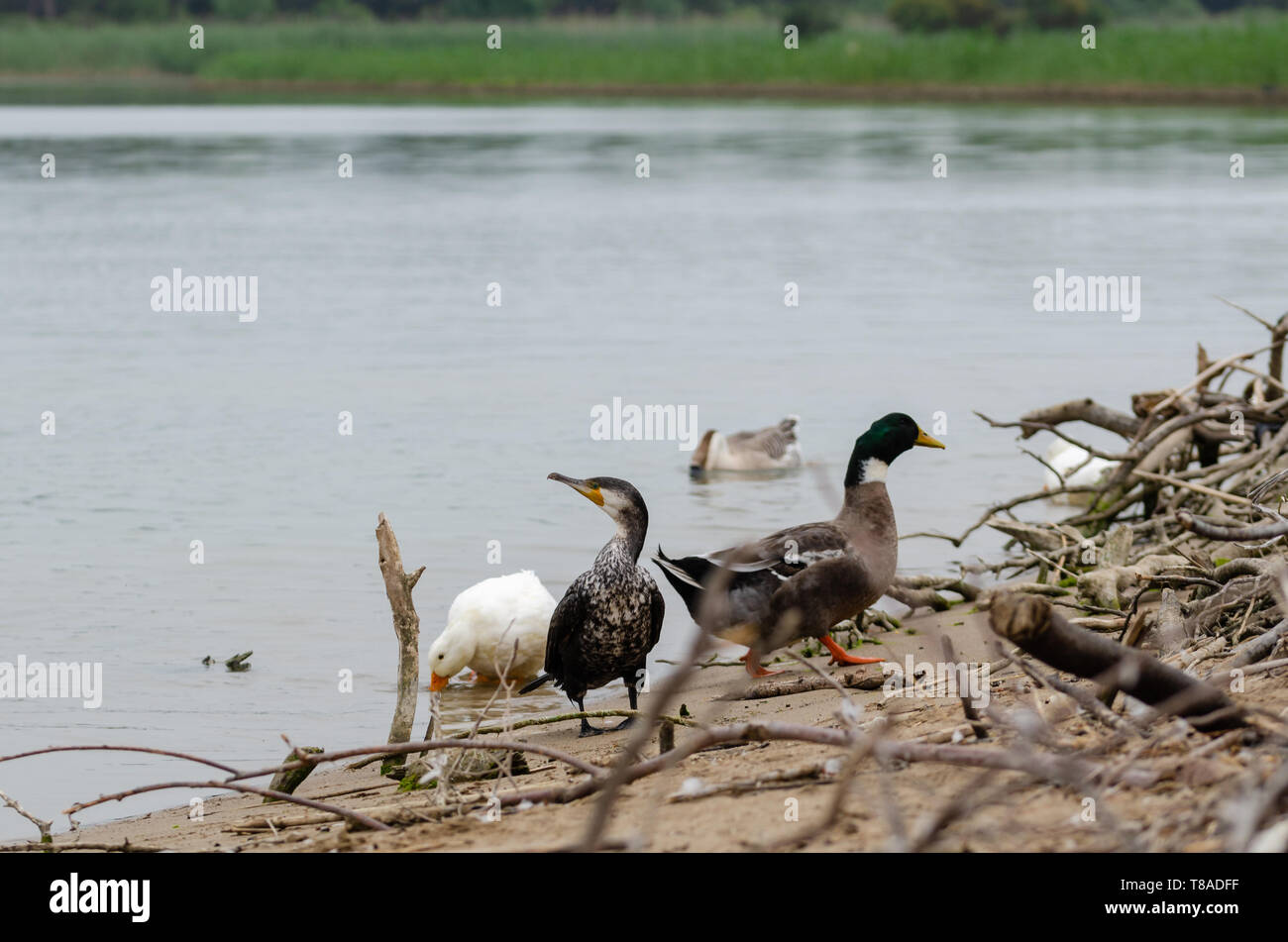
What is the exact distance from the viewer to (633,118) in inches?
1751

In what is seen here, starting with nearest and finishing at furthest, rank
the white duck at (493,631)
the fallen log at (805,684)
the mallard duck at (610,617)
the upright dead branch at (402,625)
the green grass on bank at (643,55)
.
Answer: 1. the upright dead branch at (402,625)
2. the mallard duck at (610,617)
3. the fallen log at (805,684)
4. the white duck at (493,631)
5. the green grass on bank at (643,55)

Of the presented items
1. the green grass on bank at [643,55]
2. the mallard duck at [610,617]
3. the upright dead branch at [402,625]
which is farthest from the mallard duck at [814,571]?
the green grass on bank at [643,55]

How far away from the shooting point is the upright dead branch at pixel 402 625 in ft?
16.9

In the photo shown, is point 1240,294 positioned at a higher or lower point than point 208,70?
lower

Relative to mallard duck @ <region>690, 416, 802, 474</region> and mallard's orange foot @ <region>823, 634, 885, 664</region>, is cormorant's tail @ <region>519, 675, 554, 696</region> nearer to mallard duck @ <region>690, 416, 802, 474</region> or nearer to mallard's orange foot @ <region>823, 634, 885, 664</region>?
mallard's orange foot @ <region>823, 634, 885, 664</region>

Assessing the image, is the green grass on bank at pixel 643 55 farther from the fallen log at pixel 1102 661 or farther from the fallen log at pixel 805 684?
the fallen log at pixel 1102 661

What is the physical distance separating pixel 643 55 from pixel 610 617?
46.8 metres

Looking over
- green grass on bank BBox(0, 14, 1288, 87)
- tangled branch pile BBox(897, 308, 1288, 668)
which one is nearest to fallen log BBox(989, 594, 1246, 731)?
tangled branch pile BBox(897, 308, 1288, 668)

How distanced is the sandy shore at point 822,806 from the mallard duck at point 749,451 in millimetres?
4947

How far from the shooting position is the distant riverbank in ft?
145

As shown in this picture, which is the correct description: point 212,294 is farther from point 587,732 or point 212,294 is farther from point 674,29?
point 674,29

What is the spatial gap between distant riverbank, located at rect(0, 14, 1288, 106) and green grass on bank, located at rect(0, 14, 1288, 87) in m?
0.05

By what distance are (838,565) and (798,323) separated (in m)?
9.61

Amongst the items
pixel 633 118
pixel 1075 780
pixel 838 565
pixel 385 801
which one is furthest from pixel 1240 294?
pixel 633 118
